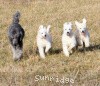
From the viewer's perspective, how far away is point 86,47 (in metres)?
12.9

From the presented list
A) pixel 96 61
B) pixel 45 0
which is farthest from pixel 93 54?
pixel 45 0

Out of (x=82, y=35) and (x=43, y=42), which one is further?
(x=82, y=35)

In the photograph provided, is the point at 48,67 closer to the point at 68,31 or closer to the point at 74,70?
the point at 74,70

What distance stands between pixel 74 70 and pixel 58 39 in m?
4.34

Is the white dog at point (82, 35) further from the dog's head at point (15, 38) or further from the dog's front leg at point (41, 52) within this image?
the dog's head at point (15, 38)

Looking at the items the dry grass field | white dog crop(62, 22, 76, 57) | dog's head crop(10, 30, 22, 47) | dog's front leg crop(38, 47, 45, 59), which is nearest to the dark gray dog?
dog's head crop(10, 30, 22, 47)

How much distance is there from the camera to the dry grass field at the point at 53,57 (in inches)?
377

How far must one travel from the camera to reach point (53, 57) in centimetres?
1208

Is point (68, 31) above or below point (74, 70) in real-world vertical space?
above

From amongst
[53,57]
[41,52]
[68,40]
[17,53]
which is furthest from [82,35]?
[17,53]

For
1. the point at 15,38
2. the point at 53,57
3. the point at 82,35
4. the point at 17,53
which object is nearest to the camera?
the point at 15,38

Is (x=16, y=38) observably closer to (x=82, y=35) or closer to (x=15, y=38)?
(x=15, y=38)

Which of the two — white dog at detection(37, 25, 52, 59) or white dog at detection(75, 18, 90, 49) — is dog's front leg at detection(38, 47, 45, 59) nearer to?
white dog at detection(37, 25, 52, 59)

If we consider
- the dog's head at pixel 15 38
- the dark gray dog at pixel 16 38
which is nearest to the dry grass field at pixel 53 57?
the dark gray dog at pixel 16 38
